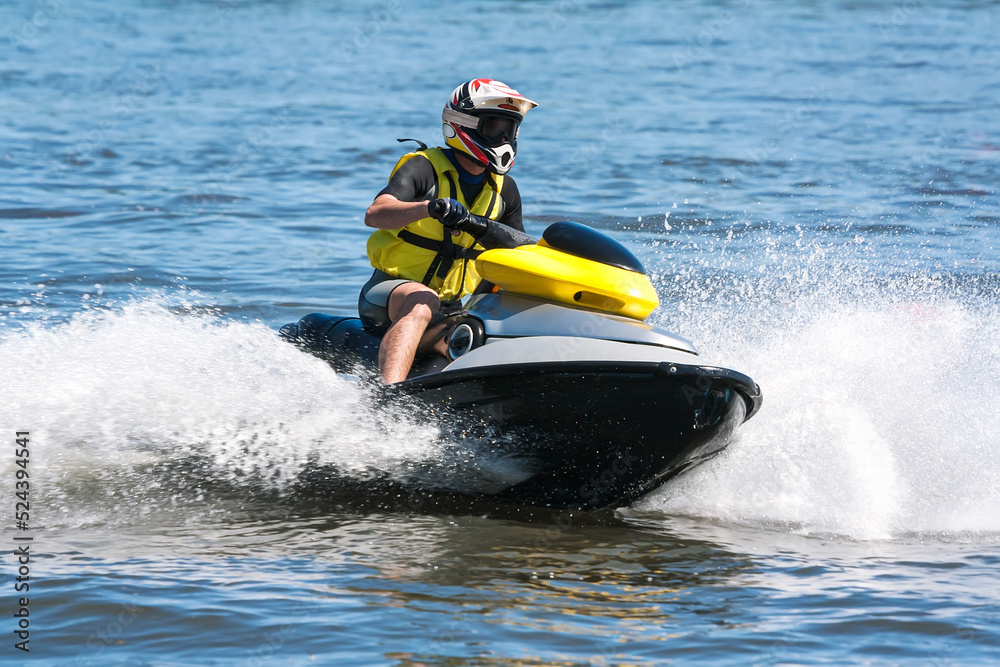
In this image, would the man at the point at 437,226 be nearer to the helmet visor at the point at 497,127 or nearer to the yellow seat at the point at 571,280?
the helmet visor at the point at 497,127

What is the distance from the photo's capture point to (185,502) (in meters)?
4.90

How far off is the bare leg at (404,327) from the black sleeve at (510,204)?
1.90ft

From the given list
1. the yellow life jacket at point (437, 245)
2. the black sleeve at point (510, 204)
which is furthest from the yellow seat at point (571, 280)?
the black sleeve at point (510, 204)

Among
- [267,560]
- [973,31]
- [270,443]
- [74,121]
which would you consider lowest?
[267,560]

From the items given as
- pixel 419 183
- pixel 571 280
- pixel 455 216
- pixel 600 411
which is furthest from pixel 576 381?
pixel 419 183

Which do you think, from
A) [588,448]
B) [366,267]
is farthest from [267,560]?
[366,267]

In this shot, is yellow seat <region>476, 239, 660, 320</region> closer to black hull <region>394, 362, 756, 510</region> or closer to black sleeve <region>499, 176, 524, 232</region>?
black hull <region>394, 362, 756, 510</region>

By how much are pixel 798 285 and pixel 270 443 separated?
443cm

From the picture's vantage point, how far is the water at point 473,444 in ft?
12.5

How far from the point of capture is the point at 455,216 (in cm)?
434

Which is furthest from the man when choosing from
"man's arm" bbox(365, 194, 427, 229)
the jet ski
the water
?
the water

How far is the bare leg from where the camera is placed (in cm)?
462

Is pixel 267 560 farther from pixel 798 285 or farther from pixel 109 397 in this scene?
pixel 798 285

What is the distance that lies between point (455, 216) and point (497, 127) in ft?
1.95
